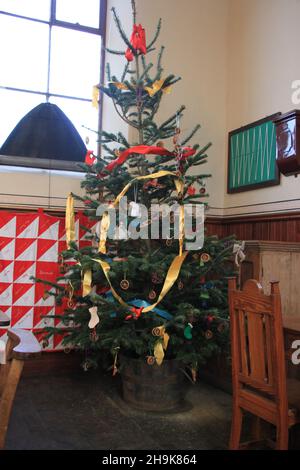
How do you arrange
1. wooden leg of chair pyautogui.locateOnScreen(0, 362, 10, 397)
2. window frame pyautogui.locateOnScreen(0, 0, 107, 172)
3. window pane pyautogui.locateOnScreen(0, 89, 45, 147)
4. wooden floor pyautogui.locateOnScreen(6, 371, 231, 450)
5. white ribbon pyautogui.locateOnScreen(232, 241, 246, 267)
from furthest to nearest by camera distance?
1. window pane pyautogui.locateOnScreen(0, 89, 45, 147)
2. window frame pyautogui.locateOnScreen(0, 0, 107, 172)
3. white ribbon pyautogui.locateOnScreen(232, 241, 246, 267)
4. wooden floor pyautogui.locateOnScreen(6, 371, 231, 450)
5. wooden leg of chair pyautogui.locateOnScreen(0, 362, 10, 397)

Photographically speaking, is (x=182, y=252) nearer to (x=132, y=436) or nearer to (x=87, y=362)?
(x=87, y=362)

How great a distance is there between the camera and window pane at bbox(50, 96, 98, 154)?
4.20 metres

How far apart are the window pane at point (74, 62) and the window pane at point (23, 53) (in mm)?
92

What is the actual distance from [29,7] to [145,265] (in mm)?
2835

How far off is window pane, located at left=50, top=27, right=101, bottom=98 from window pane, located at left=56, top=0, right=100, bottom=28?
0.11 metres

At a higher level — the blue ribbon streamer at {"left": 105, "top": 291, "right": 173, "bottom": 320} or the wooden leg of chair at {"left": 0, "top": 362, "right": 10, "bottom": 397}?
the blue ribbon streamer at {"left": 105, "top": 291, "right": 173, "bottom": 320}

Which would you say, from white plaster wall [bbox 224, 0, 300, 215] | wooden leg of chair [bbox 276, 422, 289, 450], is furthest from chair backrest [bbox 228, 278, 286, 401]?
white plaster wall [bbox 224, 0, 300, 215]

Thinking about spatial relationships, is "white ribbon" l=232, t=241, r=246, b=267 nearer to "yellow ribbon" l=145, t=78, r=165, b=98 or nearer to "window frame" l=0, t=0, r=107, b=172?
"yellow ribbon" l=145, t=78, r=165, b=98

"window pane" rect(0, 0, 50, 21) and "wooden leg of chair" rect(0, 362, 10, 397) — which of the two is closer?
"wooden leg of chair" rect(0, 362, 10, 397)

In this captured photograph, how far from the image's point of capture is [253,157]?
3.98 m

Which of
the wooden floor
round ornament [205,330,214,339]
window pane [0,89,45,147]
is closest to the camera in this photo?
the wooden floor

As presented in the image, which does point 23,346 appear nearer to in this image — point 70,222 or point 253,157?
point 70,222

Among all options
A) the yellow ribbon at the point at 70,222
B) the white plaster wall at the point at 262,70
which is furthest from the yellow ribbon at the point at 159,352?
the white plaster wall at the point at 262,70

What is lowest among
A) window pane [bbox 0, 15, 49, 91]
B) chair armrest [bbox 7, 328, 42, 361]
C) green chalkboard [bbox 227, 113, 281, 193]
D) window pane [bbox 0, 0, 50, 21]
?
chair armrest [bbox 7, 328, 42, 361]
